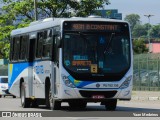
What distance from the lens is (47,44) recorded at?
2380 centimetres

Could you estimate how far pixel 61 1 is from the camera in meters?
54.7

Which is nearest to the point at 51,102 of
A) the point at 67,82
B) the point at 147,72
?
the point at 67,82

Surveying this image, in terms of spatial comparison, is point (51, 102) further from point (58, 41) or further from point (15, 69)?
point (15, 69)

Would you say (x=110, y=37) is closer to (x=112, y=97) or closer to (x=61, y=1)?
(x=112, y=97)

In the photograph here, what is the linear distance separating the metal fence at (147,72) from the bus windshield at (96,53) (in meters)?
20.4

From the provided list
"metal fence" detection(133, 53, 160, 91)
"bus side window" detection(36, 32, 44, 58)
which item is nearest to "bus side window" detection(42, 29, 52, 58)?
"bus side window" detection(36, 32, 44, 58)

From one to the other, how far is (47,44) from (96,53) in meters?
2.22

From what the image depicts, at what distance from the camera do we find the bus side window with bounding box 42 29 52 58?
77.1 ft

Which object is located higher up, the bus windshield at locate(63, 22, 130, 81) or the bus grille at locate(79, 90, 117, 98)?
the bus windshield at locate(63, 22, 130, 81)

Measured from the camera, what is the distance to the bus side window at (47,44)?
23.5 meters

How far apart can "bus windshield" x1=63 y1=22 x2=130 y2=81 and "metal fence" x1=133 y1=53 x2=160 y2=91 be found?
2042 centimetres

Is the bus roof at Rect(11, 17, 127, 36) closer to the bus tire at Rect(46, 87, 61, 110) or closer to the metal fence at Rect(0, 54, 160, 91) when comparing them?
the bus tire at Rect(46, 87, 61, 110)

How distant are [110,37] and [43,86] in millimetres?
3249

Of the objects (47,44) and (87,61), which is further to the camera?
(47,44)
